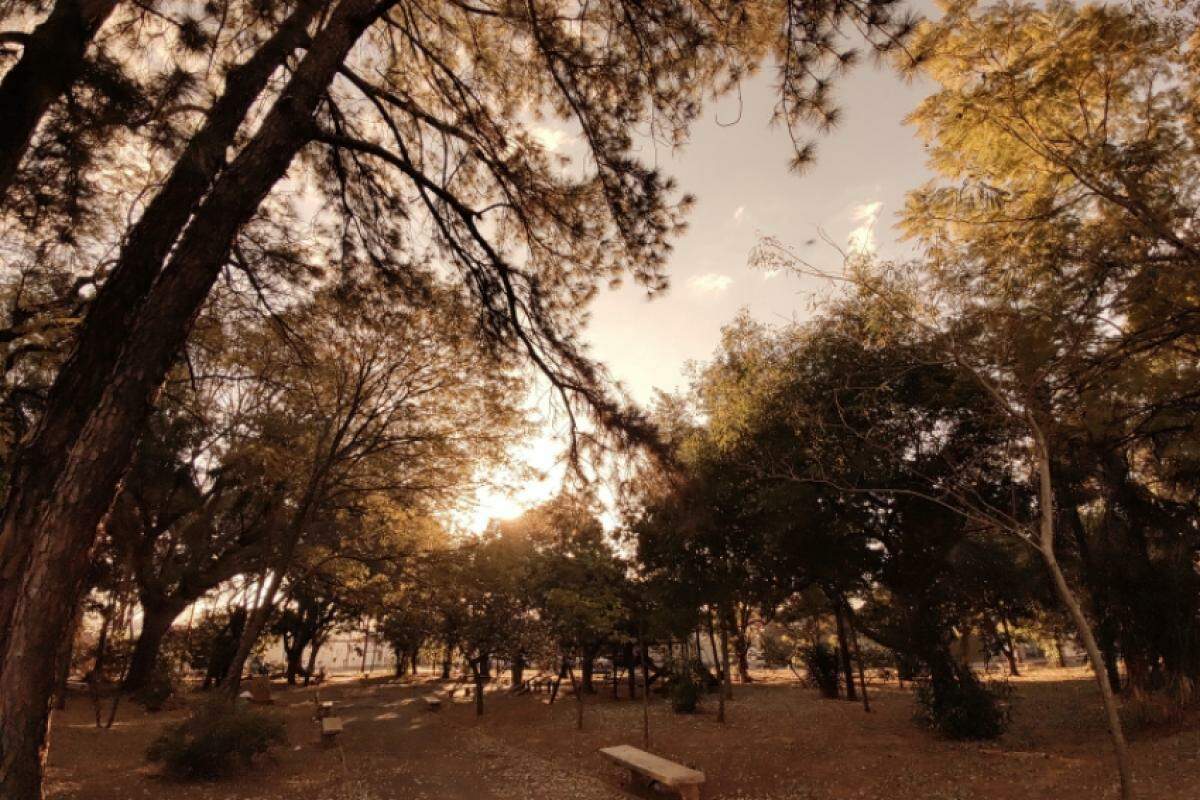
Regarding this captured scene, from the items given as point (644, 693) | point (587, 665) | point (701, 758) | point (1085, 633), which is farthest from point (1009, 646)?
point (1085, 633)

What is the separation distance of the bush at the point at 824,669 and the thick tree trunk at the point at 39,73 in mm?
22791

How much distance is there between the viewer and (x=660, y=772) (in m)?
8.77

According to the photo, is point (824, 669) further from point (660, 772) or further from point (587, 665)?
point (660, 772)

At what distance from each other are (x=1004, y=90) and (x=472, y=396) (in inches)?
438

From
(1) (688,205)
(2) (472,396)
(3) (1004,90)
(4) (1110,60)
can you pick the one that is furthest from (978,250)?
(2) (472,396)

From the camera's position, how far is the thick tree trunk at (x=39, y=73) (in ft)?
11.2

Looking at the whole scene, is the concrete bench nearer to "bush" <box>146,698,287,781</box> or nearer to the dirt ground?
the dirt ground

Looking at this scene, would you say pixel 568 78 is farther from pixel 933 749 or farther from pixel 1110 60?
pixel 933 749

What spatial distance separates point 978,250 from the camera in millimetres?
7414

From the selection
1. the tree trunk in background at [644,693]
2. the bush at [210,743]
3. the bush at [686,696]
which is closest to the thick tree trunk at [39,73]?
the bush at [210,743]

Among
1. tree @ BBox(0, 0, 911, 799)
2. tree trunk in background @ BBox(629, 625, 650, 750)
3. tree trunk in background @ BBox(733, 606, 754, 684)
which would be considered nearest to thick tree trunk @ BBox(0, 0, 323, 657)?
tree @ BBox(0, 0, 911, 799)

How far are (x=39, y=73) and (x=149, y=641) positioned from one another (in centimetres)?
2326

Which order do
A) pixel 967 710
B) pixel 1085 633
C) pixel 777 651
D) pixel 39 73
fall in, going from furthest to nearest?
1. pixel 777 651
2. pixel 967 710
3. pixel 1085 633
4. pixel 39 73

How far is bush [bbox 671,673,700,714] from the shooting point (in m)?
17.8
